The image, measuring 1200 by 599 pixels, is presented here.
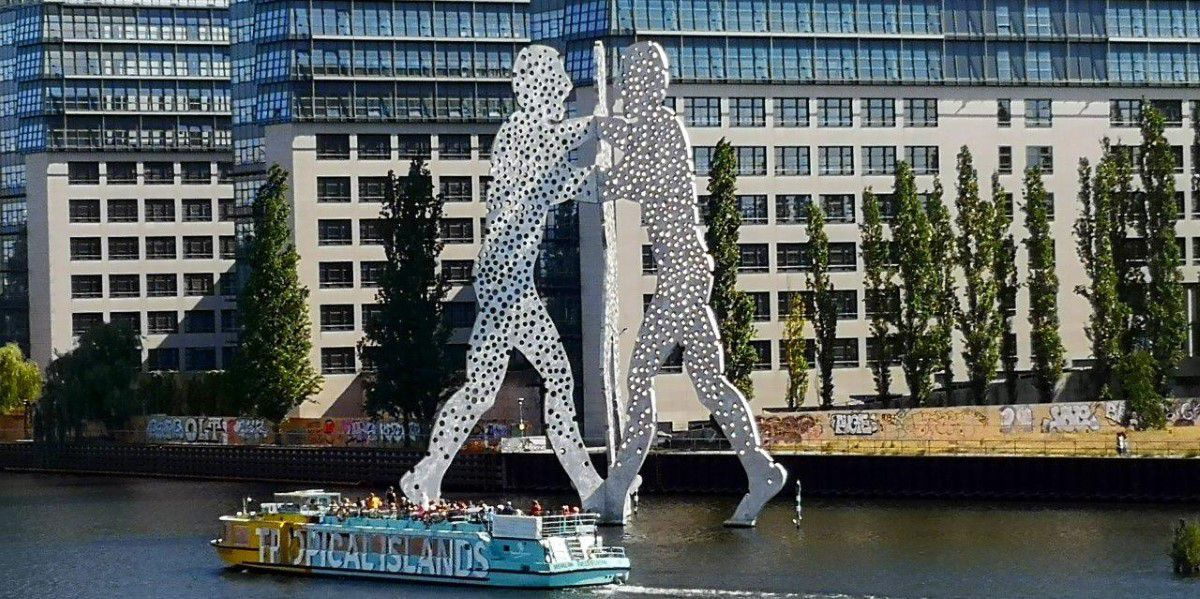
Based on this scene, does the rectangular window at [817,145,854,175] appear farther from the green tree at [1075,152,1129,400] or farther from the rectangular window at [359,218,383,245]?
the rectangular window at [359,218,383,245]

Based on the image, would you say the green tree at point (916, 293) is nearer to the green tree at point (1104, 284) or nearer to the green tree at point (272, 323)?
the green tree at point (1104, 284)

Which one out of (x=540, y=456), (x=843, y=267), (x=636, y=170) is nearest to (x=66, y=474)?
(x=540, y=456)

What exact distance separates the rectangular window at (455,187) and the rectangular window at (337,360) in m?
12.5

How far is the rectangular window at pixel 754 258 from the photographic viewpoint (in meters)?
148

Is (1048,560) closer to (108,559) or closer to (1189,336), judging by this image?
(108,559)

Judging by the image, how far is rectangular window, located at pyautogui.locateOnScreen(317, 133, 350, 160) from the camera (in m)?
164

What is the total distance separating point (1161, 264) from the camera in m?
129

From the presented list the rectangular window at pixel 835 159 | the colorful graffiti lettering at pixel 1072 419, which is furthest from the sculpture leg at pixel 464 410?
the rectangular window at pixel 835 159

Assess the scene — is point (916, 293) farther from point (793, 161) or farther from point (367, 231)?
point (367, 231)

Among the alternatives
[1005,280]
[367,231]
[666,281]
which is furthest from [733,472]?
[367,231]

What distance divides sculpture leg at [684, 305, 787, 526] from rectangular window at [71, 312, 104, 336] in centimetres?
9126

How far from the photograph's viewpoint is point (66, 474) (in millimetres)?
159125

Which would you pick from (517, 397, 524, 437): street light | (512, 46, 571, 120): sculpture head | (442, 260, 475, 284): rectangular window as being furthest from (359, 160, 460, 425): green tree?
(512, 46, 571, 120): sculpture head

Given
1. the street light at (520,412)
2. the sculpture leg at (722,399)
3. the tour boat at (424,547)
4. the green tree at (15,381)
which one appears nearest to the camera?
the tour boat at (424,547)
